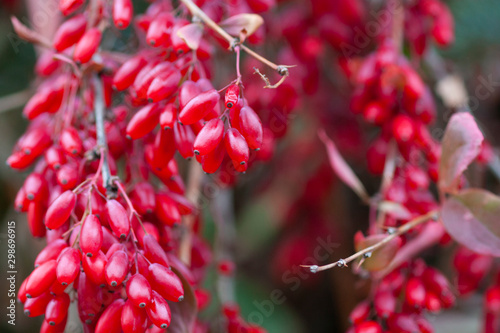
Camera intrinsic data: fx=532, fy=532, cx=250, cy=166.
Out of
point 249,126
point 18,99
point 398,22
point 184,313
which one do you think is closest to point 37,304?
point 184,313

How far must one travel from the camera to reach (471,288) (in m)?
0.68

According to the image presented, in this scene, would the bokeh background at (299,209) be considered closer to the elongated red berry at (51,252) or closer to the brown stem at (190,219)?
the brown stem at (190,219)

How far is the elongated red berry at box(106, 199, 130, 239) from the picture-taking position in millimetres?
411

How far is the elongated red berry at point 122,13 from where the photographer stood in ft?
1.60

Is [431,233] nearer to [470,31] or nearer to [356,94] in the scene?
[356,94]

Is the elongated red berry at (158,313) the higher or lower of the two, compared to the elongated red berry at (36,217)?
lower

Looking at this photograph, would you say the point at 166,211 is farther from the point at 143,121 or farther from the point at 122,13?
the point at 122,13

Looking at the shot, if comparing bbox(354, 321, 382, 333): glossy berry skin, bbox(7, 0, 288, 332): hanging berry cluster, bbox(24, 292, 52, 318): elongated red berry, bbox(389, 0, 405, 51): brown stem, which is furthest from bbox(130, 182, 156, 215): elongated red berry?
bbox(389, 0, 405, 51): brown stem

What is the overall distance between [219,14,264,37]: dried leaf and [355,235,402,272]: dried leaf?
0.22 m

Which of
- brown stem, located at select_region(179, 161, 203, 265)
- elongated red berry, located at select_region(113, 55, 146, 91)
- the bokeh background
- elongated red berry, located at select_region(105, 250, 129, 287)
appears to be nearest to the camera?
elongated red berry, located at select_region(105, 250, 129, 287)

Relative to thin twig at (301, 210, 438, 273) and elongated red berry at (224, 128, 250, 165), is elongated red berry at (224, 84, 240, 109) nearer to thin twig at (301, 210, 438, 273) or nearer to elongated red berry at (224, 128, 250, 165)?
elongated red berry at (224, 128, 250, 165)

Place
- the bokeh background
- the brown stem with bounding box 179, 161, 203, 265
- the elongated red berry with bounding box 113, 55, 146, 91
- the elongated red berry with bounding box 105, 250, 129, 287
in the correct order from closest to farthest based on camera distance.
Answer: the elongated red berry with bounding box 105, 250, 129, 287 → the elongated red berry with bounding box 113, 55, 146, 91 → the brown stem with bounding box 179, 161, 203, 265 → the bokeh background

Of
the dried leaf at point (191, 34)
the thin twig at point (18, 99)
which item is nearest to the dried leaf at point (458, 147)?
the dried leaf at point (191, 34)

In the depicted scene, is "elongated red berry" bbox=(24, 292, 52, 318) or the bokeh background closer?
"elongated red berry" bbox=(24, 292, 52, 318)
